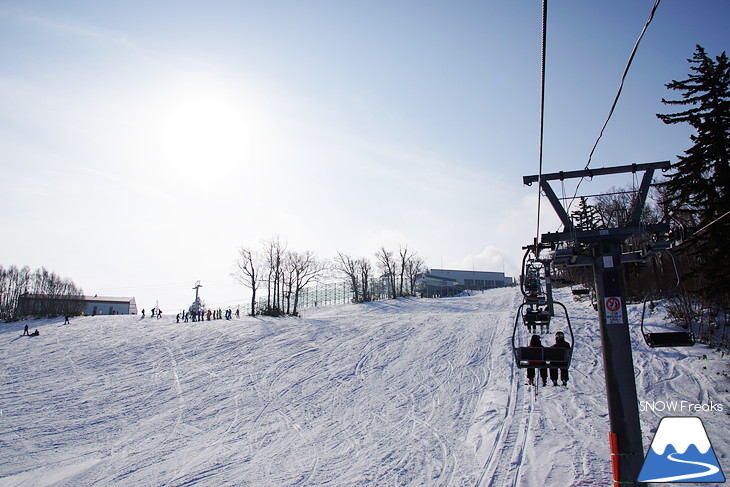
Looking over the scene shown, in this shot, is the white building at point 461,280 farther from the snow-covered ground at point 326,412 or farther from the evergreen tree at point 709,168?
the evergreen tree at point 709,168

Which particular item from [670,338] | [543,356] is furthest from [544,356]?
[670,338]

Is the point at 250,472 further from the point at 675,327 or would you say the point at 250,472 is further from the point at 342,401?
the point at 675,327

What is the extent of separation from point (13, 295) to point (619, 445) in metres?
105

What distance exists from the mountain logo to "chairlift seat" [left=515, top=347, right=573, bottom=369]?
2.94 metres

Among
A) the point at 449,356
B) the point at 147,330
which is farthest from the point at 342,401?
the point at 147,330

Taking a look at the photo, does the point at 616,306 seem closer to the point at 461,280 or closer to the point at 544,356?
the point at 544,356

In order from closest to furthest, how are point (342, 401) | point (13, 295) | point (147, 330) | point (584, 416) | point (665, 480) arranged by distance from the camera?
point (665, 480)
point (584, 416)
point (342, 401)
point (147, 330)
point (13, 295)

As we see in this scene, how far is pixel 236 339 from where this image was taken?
3209cm

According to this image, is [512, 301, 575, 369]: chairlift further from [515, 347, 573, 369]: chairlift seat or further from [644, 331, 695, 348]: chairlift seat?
[644, 331, 695, 348]: chairlift seat

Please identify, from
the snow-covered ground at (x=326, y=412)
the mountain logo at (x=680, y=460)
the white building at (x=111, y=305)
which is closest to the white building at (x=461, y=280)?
the snow-covered ground at (x=326, y=412)

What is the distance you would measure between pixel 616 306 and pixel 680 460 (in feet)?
14.8

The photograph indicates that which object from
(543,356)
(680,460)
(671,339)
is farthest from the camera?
(543,356)

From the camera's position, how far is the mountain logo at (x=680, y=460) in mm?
10617

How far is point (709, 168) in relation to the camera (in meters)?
20.3
